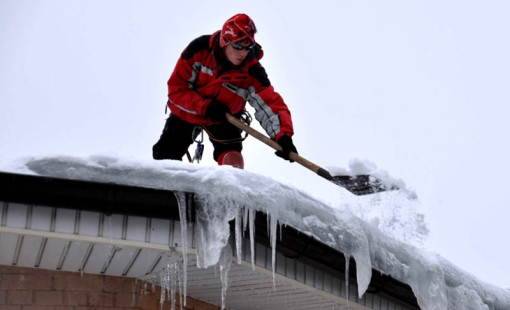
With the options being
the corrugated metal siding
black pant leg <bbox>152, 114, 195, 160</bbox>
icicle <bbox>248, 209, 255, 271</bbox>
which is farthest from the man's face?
icicle <bbox>248, 209, 255, 271</bbox>

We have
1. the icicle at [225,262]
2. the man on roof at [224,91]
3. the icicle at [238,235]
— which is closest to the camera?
the icicle at [238,235]

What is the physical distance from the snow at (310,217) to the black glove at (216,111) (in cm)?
91

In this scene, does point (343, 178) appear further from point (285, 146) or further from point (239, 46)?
point (239, 46)

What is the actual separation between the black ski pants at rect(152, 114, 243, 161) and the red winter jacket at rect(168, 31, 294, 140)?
0.11 m

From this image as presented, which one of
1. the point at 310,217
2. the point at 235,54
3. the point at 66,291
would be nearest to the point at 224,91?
the point at 235,54

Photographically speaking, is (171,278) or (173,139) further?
(173,139)

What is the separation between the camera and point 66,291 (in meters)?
5.13

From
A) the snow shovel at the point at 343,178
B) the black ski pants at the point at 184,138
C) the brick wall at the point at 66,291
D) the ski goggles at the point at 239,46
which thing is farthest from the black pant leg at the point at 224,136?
the brick wall at the point at 66,291

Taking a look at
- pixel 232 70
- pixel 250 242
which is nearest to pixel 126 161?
pixel 250 242

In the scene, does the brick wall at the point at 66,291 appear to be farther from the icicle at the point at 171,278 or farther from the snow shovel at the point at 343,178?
the snow shovel at the point at 343,178

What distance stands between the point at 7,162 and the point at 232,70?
2.54 meters

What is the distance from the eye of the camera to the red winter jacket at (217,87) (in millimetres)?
6621

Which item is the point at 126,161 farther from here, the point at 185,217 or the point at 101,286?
the point at 101,286

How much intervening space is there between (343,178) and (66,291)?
246 centimetres
